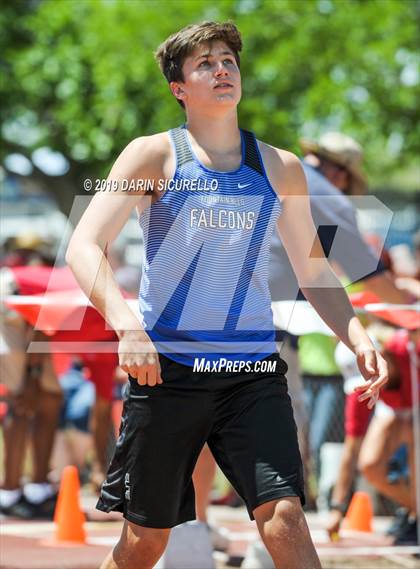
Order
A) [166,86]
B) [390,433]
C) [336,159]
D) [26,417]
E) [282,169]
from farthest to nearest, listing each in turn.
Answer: [166,86] → [26,417] → [390,433] → [336,159] → [282,169]

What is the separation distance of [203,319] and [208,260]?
0.20 meters

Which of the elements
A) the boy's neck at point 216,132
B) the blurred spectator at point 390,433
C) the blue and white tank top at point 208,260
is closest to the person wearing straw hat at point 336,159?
the blurred spectator at point 390,433

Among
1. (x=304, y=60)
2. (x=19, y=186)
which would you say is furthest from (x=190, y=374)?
(x=19, y=186)

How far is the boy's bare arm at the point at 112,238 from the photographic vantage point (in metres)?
3.35

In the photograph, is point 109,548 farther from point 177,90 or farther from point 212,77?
point 212,77

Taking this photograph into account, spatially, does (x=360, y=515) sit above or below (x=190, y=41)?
below

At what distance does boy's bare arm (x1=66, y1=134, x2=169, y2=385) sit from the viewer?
3350 mm

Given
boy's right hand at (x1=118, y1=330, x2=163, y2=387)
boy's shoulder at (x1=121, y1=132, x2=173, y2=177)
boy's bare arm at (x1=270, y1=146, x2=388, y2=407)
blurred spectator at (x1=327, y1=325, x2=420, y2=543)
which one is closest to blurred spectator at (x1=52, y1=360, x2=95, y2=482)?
blurred spectator at (x1=327, y1=325, x2=420, y2=543)

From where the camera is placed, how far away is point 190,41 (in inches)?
151

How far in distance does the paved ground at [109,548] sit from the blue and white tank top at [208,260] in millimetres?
1687

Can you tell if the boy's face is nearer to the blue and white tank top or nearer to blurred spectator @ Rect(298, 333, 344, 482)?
the blue and white tank top

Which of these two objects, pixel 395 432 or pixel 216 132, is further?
pixel 395 432

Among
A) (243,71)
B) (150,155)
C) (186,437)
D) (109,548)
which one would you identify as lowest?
(109,548)

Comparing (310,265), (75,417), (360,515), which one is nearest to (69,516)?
(360,515)
